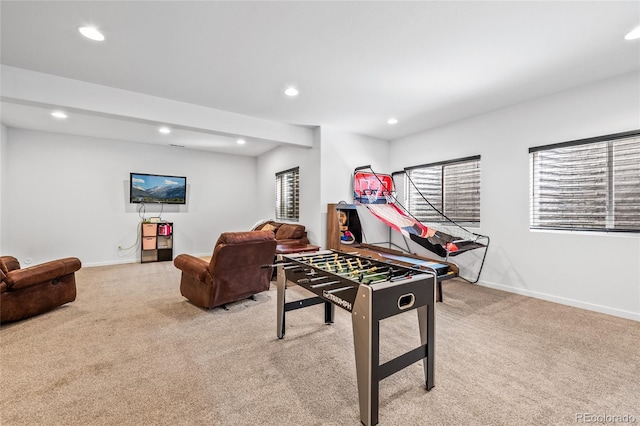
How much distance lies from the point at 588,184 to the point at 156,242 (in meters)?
7.50

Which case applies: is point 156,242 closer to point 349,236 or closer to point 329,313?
point 349,236

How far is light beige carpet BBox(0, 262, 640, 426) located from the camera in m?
1.57

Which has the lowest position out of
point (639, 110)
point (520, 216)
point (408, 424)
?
point (408, 424)

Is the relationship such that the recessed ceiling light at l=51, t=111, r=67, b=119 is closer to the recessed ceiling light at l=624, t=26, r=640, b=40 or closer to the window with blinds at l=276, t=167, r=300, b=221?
the window with blinds at l=276, t=167, r=300, b=221

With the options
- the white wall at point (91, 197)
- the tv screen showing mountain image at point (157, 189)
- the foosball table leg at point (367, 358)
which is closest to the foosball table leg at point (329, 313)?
the foosball table leg at point (367, 358)

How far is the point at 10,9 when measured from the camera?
2.08 metres

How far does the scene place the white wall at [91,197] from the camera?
5.18 m

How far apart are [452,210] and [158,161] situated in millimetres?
6458

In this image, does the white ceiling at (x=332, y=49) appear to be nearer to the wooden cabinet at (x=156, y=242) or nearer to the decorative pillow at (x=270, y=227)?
the decorative pillow at (x=270, y=227)

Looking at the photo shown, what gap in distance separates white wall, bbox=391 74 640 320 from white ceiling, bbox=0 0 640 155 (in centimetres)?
25

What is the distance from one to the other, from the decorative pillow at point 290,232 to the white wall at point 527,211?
2.94 metres

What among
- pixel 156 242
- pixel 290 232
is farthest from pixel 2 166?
pixel 290 232

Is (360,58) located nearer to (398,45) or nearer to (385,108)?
(398,45)

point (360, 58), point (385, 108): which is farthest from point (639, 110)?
point (360, 58)
